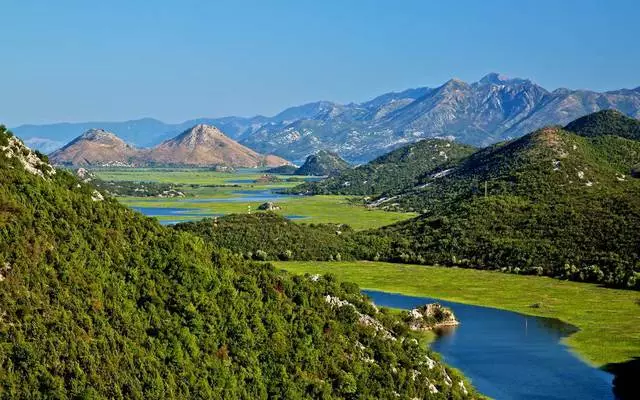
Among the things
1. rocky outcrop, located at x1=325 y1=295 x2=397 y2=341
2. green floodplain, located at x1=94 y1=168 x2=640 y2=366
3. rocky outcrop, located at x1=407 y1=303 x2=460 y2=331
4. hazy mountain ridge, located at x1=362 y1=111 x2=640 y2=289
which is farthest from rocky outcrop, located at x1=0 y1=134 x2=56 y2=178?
hazy mountain ridge, located at x1=362 y1=111 x2=640 y2=289

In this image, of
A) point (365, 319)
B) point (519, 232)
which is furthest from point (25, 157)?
point (519, 232)

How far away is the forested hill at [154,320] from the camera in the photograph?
→ 157ft

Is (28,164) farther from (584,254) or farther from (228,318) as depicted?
(584,254)

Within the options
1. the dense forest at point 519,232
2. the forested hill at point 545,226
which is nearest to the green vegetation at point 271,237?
the dense forest at point 519,232

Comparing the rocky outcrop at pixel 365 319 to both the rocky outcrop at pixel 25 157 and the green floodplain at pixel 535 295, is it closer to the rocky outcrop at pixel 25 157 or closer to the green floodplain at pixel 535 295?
the rocky outcrop at pixel 25 157

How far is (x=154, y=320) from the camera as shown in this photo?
181 ft

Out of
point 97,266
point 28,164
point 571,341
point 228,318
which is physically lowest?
Result: point 571,341

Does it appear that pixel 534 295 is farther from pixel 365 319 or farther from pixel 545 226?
pixel 365 319

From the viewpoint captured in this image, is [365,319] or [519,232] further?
[519,232]

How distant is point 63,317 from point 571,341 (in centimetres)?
6350

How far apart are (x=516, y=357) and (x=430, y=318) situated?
15704mm

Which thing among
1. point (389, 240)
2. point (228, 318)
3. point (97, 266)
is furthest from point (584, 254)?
point (97, 266)

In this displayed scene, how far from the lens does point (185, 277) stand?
6119 cm

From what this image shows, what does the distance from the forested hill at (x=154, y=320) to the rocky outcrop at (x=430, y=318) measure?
25.5 m
